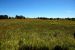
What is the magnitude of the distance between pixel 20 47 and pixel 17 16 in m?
49.1

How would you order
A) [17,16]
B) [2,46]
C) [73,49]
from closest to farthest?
1. [73,49]
2. [2,46]
3. [17,16]

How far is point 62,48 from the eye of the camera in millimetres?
8086

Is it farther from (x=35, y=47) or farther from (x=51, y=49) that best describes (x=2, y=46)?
(x=51, y=49)

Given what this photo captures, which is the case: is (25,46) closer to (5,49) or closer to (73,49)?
(5,49)

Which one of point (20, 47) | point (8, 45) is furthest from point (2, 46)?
point (20, 47)

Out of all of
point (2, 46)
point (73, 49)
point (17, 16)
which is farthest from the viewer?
point (17, 16)

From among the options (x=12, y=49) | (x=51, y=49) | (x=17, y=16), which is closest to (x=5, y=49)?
(x=12, y=49)

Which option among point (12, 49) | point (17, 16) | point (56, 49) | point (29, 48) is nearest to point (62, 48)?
point (56, 49)

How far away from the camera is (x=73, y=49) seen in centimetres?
779

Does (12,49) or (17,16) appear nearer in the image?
(12,49)

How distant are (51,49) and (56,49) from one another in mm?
251

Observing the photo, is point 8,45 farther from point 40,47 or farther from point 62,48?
point 62,48

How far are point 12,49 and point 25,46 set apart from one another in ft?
2.59

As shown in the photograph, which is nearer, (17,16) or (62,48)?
(62,48)
